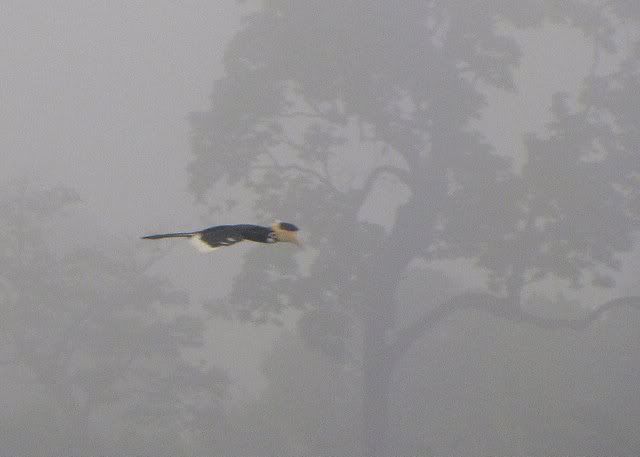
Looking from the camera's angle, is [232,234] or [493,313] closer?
[232,234]

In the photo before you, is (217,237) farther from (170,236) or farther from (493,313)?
(493,313)

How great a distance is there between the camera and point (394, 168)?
2373 centimetres

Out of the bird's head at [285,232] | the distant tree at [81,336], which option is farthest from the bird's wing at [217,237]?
the distant tree at [81,336]

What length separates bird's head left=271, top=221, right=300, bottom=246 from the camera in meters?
2.23

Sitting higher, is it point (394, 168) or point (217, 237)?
point (394, 168)

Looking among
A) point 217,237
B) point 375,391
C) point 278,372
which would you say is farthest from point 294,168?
point 217,237

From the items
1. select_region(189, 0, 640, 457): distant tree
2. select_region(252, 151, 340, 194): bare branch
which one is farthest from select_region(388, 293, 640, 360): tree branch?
select_region(252, 151, 340, 194): bare branch

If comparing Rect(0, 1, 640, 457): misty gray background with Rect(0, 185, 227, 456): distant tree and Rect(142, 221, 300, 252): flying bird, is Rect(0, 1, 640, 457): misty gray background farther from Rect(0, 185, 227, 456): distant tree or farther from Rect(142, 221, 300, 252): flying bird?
Rect(142, 221, 300, 252): flying bird

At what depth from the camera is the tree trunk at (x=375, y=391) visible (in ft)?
72.0

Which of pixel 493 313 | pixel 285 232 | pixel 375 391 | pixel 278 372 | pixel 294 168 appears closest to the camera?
pixel 285 232

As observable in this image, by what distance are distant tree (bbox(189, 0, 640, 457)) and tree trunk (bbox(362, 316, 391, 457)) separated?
4cm

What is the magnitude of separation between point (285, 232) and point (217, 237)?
0.81 feet

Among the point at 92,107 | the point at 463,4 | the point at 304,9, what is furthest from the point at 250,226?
the point at 92,107

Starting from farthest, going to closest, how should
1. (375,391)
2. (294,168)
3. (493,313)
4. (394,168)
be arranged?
(394,168), (294,168), (493,313), (375,391)
